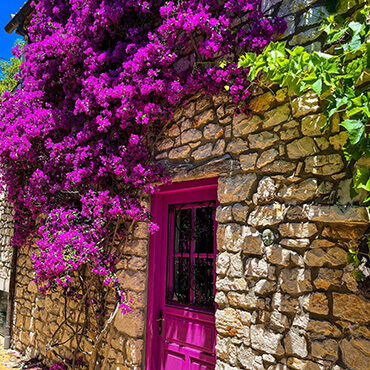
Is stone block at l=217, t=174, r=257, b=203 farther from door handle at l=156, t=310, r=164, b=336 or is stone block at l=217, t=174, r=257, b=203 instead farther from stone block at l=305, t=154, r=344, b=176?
door handle at l=156, t=310, r=164, b=336

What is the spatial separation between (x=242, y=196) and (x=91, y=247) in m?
1.68

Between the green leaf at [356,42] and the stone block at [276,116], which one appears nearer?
the green leaf at [356,42]

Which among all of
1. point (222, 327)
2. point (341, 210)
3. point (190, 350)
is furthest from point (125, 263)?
→ point (341, 210)

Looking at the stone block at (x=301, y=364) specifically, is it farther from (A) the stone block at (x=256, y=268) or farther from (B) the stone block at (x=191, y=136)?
(B) the stone block at (x=191, y=136)

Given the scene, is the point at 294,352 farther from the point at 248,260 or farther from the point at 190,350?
the point at 190,350

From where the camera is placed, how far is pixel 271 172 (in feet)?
9.55

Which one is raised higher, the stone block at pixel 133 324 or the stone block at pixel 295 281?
the stone block at pixel 295 281

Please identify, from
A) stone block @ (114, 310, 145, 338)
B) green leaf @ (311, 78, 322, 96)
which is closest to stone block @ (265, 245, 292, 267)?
green leaf @ (311, 78, 322, 96)

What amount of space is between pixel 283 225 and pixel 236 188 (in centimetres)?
54

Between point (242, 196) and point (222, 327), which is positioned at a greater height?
point (242, 196)

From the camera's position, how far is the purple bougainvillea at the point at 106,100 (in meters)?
3.35

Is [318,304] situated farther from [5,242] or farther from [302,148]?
[5,242]

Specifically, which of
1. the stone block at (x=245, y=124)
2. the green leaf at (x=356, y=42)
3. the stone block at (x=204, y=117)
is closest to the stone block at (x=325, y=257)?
the stone block at (x=245, y=124)

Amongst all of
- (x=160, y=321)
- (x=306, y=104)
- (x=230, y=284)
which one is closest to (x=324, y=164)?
(x=306, y=104)
